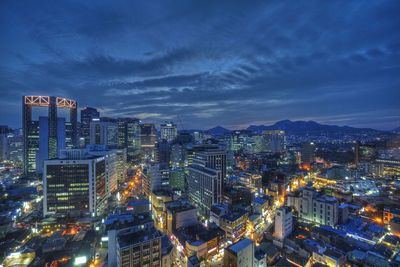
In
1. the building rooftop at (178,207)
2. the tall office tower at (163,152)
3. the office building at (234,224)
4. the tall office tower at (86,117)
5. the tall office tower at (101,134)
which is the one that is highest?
Answer: the tall office tower at (86,117)

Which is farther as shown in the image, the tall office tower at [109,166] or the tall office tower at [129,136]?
the tall office tower at [129,136]

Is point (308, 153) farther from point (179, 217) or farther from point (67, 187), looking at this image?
point (67, 187)

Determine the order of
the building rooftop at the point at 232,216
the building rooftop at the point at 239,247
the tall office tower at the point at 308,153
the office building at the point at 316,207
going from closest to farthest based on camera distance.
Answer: the building rooftop at the point at 239,247
the building rooftop at the point at 232,216
the office building at the point at 316,207
the tall office tower at the point at 308,153

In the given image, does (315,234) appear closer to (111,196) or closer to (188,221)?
(188,221)

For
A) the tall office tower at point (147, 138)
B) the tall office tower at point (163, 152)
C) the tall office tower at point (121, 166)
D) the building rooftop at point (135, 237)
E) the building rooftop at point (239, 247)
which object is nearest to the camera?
the building rooftop at point (135, 237)

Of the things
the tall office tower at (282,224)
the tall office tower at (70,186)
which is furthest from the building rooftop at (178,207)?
the tall office tower at (70,186)

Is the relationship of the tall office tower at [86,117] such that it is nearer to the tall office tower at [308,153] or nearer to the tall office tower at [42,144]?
the tall office tower at [42,144]
